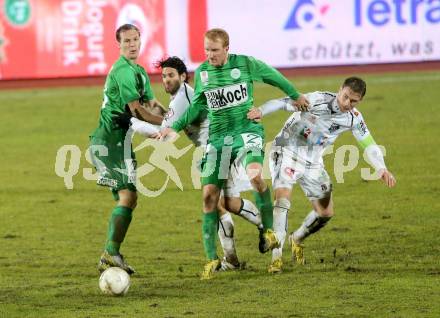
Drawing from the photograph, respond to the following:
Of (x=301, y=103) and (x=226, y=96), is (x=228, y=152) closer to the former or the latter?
(x=226, y=96)

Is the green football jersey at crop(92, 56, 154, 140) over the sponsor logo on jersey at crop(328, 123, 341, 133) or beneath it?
over

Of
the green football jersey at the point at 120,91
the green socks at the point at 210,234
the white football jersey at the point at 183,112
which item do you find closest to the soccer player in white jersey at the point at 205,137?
the white football jersey at the point at 183,112

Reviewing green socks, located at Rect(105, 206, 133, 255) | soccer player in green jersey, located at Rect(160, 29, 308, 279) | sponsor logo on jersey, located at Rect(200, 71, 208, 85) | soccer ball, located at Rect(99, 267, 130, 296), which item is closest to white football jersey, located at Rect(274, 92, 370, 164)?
soccer player in green jersey, located at Rect(160, 29, 308, 279)

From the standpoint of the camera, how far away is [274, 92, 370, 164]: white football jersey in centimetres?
1059

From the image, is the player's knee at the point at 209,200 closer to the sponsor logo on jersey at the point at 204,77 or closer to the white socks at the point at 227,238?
the white socks at the point at 227,238

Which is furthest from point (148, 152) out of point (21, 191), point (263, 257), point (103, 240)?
point (263, 257)

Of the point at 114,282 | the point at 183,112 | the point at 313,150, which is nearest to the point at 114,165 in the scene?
the point at 183,112

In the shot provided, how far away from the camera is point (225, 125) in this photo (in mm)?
10141

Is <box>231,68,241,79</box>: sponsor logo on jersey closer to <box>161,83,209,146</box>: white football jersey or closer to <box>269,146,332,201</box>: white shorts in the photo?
<box>161,83,209,146</box>: white football jersey

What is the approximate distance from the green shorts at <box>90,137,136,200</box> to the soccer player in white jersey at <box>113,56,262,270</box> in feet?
0.85

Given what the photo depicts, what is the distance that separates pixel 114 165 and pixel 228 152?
110 centimetres

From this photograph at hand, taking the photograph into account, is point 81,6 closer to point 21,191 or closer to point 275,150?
point 21,191

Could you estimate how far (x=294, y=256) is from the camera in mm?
10711

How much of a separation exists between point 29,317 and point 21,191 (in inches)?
292
